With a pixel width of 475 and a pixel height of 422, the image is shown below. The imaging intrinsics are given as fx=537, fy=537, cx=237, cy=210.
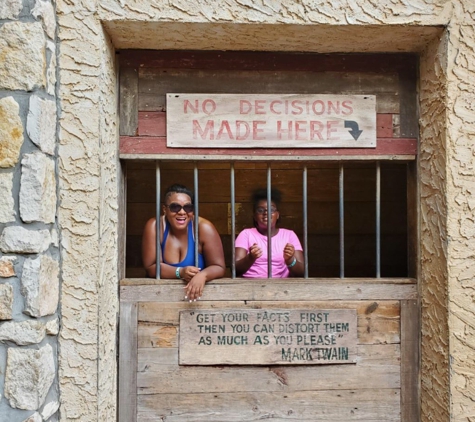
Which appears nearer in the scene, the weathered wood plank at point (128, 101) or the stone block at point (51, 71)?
the stone block at point (51, 71)

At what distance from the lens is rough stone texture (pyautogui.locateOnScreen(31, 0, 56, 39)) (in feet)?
7.63

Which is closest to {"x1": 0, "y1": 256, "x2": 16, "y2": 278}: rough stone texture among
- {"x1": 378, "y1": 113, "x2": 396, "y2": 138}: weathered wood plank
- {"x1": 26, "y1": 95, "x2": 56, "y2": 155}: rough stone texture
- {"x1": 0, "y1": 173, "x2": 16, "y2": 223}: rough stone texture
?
{"x1": 0, "y1": 173, "x2": 16, "y2": 223}: rough stone texture

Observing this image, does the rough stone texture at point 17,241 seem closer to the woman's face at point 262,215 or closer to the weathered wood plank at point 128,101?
the weathered wood plank at point 128,101

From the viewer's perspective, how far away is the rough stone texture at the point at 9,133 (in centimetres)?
226

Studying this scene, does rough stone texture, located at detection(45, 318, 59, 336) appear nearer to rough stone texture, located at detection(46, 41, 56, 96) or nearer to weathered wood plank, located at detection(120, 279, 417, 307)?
weathered wood plank, located at detection(120, 279, 417, 307)

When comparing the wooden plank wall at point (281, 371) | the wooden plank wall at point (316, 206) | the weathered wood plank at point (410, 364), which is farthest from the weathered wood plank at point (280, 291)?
the wooden plank wall at point (316, 206)

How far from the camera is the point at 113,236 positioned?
2.73 m

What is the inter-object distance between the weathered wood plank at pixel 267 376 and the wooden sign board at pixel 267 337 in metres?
0.05

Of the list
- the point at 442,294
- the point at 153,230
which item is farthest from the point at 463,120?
the point at 153,230

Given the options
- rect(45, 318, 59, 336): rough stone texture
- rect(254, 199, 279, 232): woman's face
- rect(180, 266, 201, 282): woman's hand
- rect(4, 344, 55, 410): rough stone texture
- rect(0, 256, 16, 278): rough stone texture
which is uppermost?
rect(254, 199, 279, 232): woman's face

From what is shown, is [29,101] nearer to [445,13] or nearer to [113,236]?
[113,236]

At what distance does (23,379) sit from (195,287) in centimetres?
91

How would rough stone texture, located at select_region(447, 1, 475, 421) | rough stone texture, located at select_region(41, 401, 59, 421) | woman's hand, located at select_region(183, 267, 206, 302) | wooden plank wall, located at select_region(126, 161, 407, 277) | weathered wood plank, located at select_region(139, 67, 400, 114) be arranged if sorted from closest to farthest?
rough stone texture, located at select_region(41, 401, 59, 421) → rough stone texture, located at select_region(447, 1, 475, 421) → woman's hand, located at select_region(183, 267, 206, 302) → weathered wood plank, located at select_region(139, 67, 400, 114) → wooden plank wall, located at select_region(126, 161, 407, 277)

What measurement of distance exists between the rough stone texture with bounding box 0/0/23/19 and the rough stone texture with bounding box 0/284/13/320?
115 cm
